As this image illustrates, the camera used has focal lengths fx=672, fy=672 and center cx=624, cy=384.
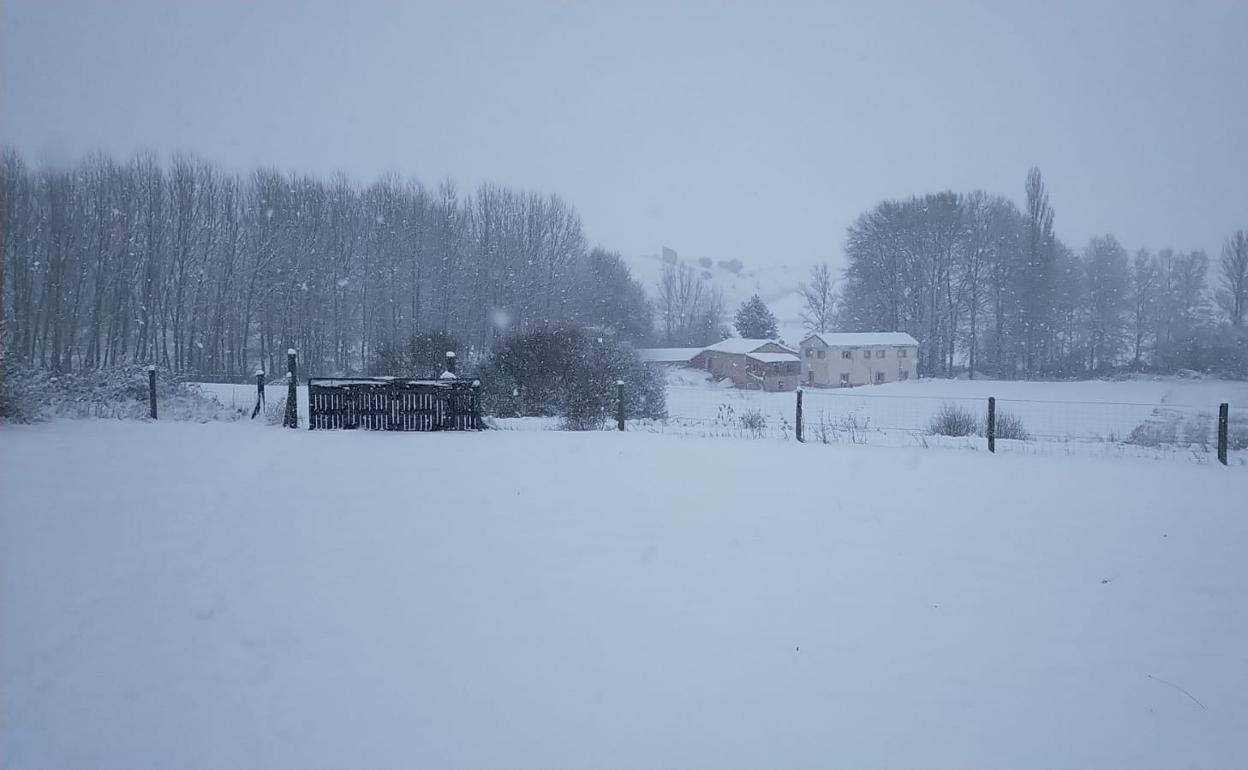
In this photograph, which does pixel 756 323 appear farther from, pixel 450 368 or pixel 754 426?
pixel 450 368

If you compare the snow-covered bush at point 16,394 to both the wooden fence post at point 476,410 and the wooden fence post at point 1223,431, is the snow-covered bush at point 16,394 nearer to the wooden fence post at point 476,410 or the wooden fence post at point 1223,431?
the wooden fence post at point 476,410

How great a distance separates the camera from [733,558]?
5.29 metres

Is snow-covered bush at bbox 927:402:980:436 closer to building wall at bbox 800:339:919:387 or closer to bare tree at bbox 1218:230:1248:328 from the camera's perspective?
building wall at bbox 800:339:919:387

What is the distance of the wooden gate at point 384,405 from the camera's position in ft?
43.5

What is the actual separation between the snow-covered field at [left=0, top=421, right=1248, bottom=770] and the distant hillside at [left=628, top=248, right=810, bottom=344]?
85102mm

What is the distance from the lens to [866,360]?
1884 inches

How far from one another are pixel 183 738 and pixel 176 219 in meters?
46.3

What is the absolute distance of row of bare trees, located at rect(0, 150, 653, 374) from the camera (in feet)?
117

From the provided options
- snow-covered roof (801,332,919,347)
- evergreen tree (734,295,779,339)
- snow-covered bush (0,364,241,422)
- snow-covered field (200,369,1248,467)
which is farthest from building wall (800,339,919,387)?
snow-covered bush (0,364,241,422)

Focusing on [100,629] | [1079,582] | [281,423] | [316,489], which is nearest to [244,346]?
[281,423]

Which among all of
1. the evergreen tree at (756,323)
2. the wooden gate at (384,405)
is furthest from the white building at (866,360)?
the wooden gate at (384,405)

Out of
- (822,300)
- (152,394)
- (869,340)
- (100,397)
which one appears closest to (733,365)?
(869,340)

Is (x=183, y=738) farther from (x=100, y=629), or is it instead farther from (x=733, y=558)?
(x=733, y=558)

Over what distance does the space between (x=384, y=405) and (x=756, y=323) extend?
48.1m
